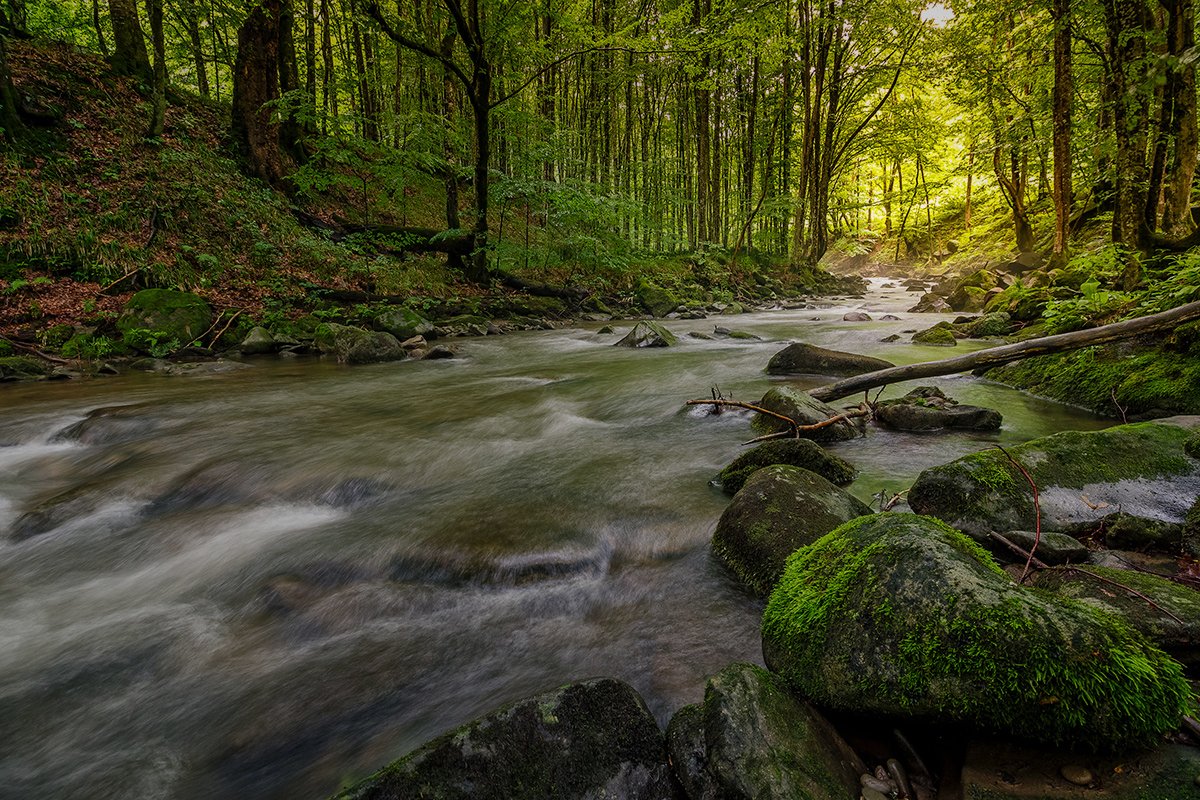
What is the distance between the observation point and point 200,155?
1315cm

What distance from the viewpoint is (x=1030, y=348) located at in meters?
4.65

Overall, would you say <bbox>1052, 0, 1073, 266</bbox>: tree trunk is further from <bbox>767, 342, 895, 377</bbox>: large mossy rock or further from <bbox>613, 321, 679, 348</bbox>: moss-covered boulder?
<bbox>613, 321, 679, 348</bbox>: moss-covered boulder

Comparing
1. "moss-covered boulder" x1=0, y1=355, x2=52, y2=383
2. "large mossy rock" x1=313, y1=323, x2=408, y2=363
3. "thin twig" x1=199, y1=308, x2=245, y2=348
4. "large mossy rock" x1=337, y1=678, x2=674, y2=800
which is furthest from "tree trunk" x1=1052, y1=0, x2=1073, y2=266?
"moss-covered boulder" x1=0, y1=355, x2=52, y2=383

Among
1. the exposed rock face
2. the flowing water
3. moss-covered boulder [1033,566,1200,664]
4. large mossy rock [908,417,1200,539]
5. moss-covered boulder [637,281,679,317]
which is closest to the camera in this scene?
moss-covered boulder [1033,566,1200,664]

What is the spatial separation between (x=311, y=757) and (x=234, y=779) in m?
0.28

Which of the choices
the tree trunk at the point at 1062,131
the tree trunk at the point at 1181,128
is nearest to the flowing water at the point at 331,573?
the tree trunk at the point at 1181,128

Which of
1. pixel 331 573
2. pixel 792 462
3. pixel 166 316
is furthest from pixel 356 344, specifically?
pixel 792 462

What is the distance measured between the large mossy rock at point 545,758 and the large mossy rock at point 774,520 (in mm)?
1240

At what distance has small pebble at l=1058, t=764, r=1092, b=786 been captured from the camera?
145 centimetres

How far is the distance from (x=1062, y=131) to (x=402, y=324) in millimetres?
13973

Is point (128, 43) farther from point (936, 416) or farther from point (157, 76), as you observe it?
point (936, 416)

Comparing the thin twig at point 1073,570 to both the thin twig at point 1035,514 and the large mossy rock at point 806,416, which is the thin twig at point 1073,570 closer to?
the thin twig at point 1035,514

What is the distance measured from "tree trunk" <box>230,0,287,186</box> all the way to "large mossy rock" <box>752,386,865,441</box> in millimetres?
14462

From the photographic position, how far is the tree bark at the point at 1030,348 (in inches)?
169
